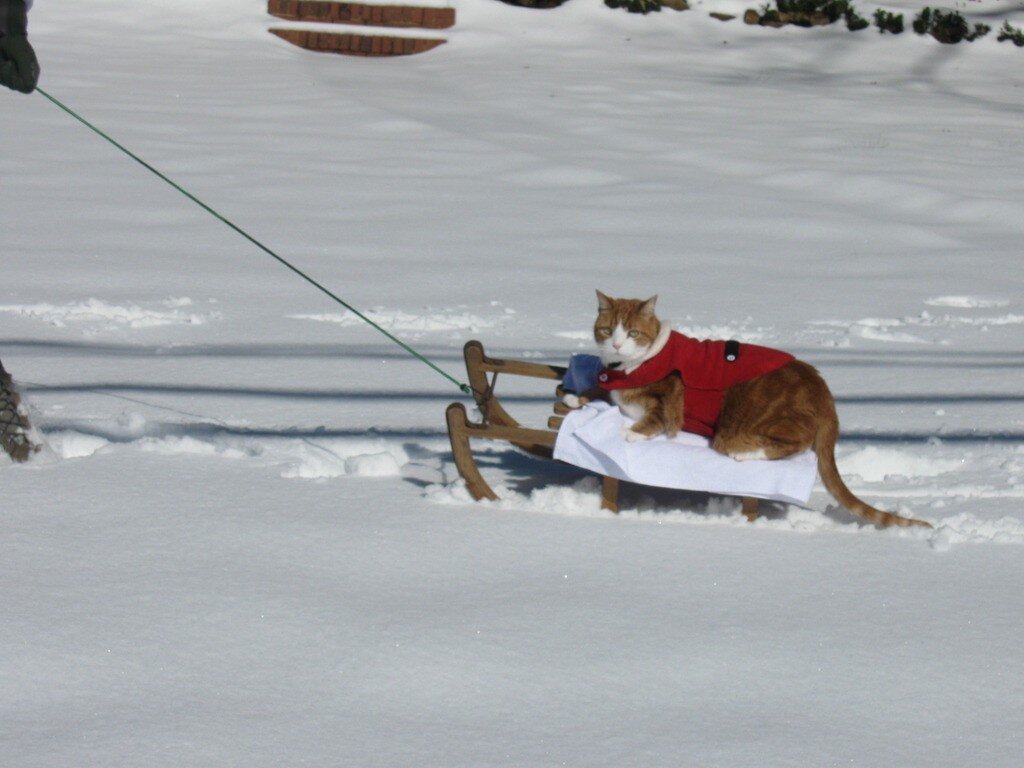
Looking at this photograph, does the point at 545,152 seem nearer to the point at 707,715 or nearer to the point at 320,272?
the point at 320,272

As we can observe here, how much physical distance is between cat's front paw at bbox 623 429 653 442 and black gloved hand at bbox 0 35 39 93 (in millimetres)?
1696

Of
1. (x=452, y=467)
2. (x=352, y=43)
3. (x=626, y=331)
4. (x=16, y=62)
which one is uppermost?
(x=352, y=43)

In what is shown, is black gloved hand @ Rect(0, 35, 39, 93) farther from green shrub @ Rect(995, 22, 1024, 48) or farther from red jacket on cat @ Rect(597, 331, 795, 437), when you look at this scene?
green shrub @ Rect(995, 22, 1024, 48)

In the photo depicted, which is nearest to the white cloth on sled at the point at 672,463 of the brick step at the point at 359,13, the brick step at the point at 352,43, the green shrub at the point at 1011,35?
the brick step at the point at 352,43

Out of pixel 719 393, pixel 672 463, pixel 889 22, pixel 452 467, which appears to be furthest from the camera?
pixel 889 22

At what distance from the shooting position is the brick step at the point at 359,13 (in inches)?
521

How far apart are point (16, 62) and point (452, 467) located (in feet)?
5.07

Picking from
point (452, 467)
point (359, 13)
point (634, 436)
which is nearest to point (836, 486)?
point (634, 436)

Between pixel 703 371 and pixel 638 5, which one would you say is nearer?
pixel 703 371

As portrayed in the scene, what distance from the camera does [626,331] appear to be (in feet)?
10.1

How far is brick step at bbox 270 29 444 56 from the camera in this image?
1305 cm

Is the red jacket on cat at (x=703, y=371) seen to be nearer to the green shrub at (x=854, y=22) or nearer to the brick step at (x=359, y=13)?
the brick step at (x=359, y=13)

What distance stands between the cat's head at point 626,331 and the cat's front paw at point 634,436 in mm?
169

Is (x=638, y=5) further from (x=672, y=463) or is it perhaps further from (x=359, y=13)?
(x=672, y=463)
